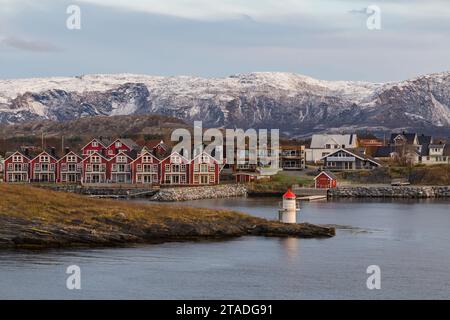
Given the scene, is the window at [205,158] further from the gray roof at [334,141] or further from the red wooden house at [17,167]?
the gray roof at [334,141]

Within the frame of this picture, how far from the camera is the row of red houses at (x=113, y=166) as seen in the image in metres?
103

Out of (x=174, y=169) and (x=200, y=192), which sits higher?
(x=174, y=169)

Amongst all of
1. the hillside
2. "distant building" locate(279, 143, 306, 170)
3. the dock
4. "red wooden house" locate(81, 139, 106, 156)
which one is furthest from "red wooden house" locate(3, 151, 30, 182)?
the hillside

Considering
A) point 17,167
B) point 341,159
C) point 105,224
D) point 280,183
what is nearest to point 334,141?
point 341,159

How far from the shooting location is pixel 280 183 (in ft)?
341

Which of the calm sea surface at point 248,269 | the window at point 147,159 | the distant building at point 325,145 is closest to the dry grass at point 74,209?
the calm sea surface at point 248,269

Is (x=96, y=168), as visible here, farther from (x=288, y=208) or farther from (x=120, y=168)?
(x=288, y=208)

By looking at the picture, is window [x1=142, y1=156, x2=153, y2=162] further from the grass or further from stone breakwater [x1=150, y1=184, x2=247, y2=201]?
the grass

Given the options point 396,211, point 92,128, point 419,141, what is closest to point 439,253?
point 396,211

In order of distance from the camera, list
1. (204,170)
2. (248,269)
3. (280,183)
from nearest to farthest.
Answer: (248,269)
(204,170)
(280,183)

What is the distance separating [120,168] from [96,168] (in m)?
2.38
